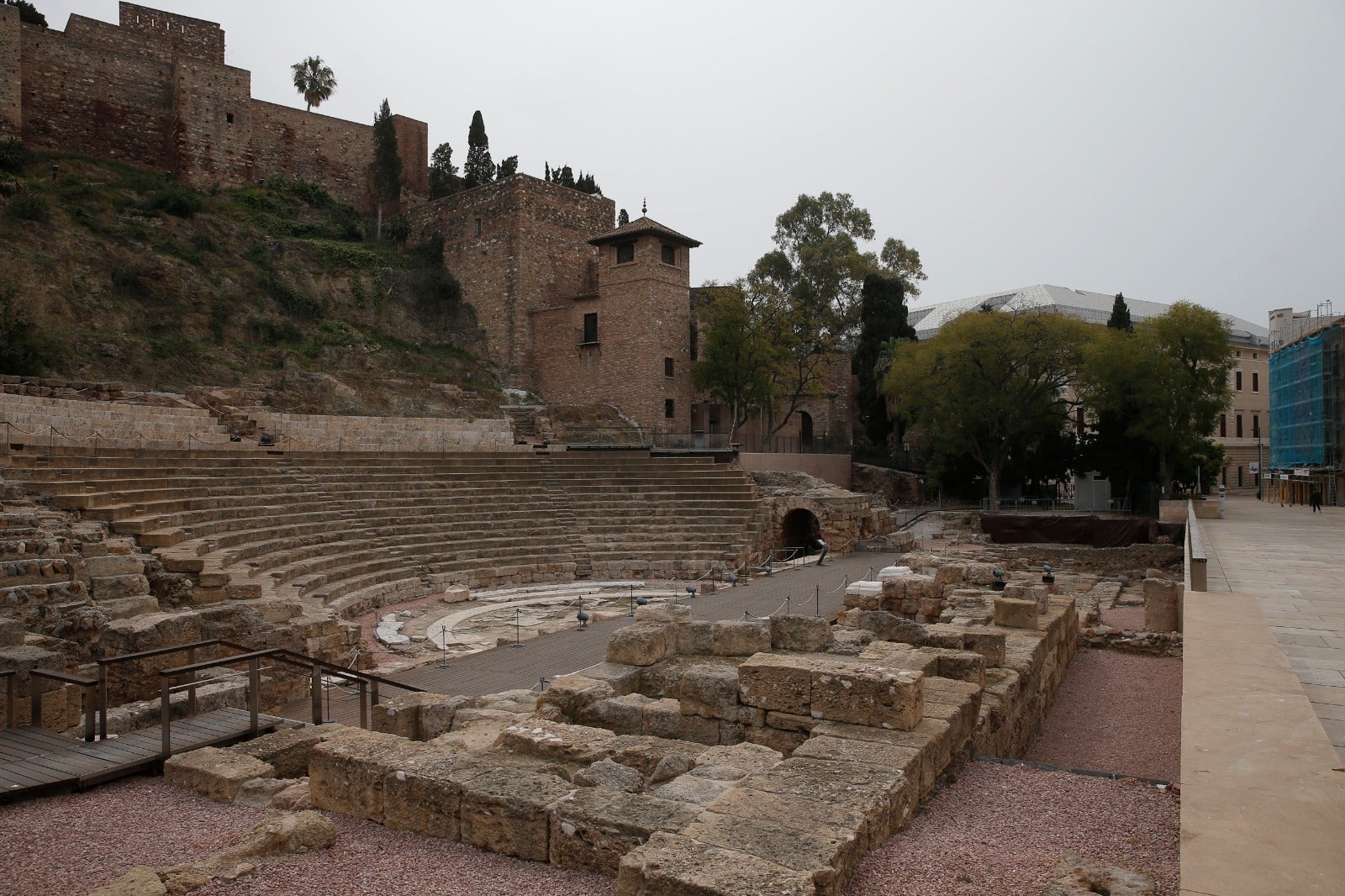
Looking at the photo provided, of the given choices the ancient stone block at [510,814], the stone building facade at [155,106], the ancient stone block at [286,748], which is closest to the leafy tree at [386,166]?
the stone building facade at [155,106]

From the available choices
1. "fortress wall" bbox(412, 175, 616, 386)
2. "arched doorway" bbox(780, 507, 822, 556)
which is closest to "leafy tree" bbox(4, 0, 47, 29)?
"fortress wall" bbox(412, 175, 616, 386)

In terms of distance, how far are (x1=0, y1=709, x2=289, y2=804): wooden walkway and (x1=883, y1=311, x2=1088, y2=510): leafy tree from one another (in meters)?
29.7

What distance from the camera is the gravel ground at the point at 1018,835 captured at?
12.7 ft

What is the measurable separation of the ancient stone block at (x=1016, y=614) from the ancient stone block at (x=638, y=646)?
12.7 feet

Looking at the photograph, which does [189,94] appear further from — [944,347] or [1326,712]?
[1326,712]

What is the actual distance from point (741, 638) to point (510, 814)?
190 inches

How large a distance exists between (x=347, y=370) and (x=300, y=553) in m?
16.0

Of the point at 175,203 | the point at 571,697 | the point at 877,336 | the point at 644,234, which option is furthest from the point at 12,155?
the point at 877,336

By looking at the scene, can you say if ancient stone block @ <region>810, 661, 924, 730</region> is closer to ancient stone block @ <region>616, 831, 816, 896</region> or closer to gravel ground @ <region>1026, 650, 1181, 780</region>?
ancient stone block @ <region>616, 831, 816, 896</region>

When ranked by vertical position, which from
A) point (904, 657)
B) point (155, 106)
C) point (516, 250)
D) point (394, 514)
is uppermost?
point (155, 106)

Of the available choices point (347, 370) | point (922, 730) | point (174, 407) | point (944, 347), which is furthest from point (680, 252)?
point (922, 730)

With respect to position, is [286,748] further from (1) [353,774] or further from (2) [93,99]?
(2) [93,99]

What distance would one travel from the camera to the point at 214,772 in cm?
519

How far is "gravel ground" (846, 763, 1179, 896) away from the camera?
388 cm
